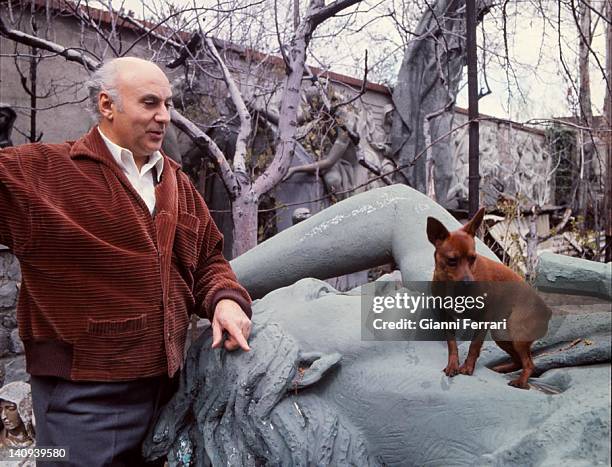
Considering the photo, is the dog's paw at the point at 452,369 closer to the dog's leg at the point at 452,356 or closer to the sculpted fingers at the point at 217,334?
the dog's leg at the point at 452,356

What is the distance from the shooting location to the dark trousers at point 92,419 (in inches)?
57.4

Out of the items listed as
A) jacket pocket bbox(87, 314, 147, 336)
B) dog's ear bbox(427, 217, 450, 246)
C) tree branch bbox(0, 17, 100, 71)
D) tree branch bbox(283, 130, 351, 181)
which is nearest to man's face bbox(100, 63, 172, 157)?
jacket pocket bbox(87, 314, 147, 336)

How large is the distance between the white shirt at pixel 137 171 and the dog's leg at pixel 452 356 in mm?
892

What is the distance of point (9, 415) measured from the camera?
324cm

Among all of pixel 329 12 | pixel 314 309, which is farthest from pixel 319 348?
pixel 329 12

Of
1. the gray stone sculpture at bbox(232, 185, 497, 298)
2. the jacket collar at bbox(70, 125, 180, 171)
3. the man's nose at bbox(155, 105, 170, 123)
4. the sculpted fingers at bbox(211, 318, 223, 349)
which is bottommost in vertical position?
the sculpted fingers at bbox(211, 318, 223, 349)

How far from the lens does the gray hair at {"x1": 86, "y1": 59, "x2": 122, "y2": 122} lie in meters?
1.57

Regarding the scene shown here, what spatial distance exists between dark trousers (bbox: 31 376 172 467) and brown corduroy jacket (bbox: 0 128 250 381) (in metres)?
0.04

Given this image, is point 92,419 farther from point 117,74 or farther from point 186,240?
point 117,74

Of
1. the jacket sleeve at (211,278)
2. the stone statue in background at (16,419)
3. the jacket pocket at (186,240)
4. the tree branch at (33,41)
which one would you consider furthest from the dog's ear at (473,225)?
the tree branch at (33,41)

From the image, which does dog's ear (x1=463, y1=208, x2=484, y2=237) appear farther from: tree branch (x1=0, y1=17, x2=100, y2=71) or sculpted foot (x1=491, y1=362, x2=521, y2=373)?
tree branch (x1=0, y1=17, x2=100, y2=71)

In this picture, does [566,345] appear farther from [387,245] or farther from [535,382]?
[387,245]

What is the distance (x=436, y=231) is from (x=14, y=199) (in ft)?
3.42

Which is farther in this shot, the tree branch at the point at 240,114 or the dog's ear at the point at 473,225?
the tree branch at the point at 240,114
